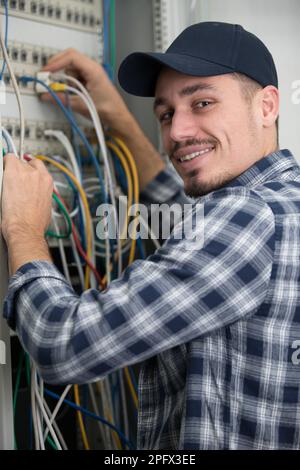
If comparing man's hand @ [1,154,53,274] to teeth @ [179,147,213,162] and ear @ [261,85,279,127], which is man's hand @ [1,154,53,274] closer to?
teeth @ [179,147,213,162]

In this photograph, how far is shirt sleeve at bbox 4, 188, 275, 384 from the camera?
889mm

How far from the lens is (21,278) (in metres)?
0.95

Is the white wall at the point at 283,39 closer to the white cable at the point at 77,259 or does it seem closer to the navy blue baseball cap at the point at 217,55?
the navy blue baseball cap at the point at 217,55

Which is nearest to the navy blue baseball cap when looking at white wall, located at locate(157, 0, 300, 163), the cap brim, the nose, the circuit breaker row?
the cap brim

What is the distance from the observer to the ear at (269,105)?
1.22 metres

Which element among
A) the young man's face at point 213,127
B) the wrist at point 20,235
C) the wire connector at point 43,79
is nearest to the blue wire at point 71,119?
the wire connector at point 43,79

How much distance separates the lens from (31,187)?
1096 millimetres

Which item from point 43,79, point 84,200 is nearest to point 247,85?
point 84,200

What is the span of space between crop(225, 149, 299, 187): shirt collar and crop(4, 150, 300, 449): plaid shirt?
78mm

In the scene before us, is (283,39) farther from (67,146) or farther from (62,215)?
(62,215)

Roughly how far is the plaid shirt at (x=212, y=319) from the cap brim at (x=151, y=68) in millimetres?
290

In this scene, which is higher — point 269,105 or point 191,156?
point 269,105

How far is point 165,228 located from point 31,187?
74 centimetres

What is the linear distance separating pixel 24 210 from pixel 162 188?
0.78m
